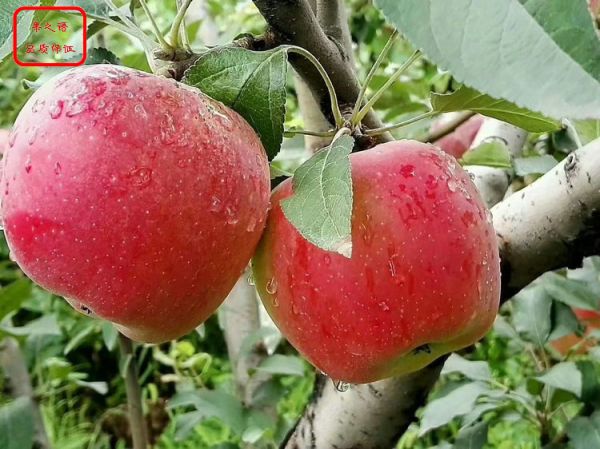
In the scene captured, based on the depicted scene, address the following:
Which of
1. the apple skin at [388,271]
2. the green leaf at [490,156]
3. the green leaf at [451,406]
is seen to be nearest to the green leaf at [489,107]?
the apple skin at [388,271]

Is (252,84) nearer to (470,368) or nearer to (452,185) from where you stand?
(452,185)

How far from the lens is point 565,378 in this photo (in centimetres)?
80

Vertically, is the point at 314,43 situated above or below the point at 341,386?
above

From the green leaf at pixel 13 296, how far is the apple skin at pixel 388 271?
529mm

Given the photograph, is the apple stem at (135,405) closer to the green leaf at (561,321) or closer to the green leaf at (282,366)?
the green leaf at (282,366)

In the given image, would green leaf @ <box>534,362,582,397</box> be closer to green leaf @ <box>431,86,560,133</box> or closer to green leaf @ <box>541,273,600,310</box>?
green leaf @ <box>541,273,600,310</box>

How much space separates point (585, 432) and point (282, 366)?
1.18 ft

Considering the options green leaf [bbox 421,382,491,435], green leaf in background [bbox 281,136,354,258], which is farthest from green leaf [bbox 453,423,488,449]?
green leaf in background [bbox 281,136,354,258]

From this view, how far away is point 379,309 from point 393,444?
0.30 m

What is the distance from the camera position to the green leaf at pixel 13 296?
0.89 meters

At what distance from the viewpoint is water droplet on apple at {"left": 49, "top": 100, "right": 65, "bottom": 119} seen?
1.30ft

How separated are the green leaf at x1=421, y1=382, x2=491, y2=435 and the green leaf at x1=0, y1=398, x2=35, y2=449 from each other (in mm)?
454

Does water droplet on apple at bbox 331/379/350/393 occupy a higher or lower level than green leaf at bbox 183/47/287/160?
A: lower

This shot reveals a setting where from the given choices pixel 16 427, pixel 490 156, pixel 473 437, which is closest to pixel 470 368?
pixel 473 437
